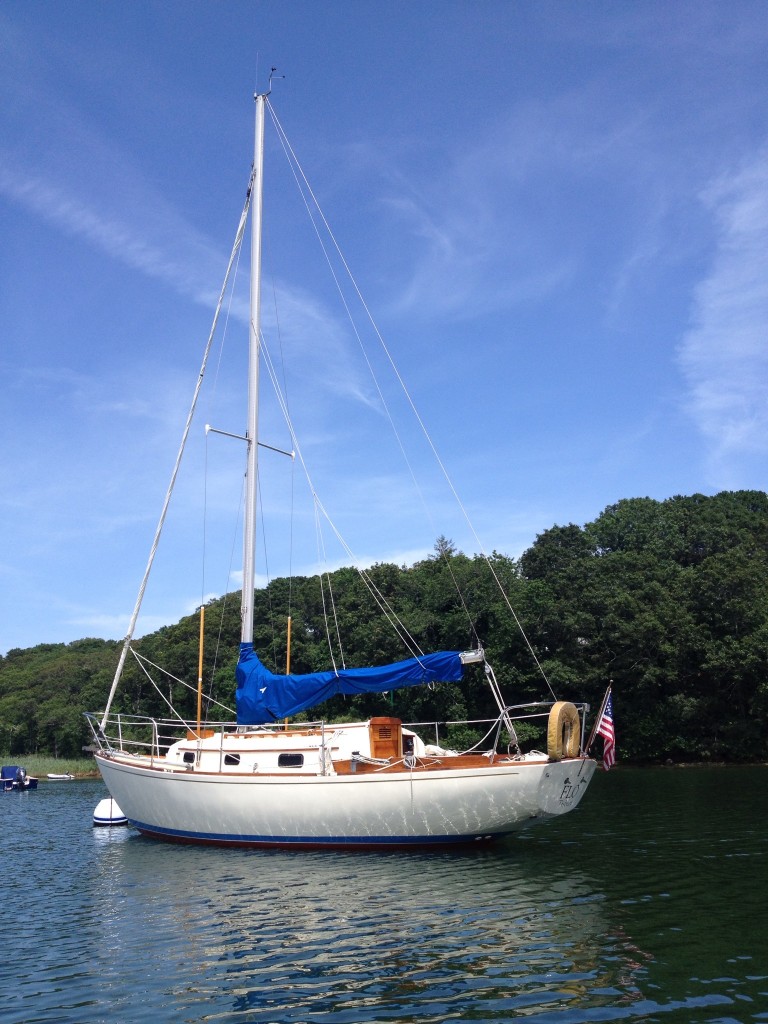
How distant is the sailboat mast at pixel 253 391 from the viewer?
2517 cm

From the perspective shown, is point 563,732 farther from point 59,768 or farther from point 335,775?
point 59,768

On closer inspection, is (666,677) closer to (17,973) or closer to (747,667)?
(747,667)

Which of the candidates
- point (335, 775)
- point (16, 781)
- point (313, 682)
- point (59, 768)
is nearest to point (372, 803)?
point (335, 775)

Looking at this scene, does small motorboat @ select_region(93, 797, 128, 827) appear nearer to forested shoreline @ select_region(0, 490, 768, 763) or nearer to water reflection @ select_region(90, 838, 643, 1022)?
water reflection @ select_region(90, 838, 643, 1022)

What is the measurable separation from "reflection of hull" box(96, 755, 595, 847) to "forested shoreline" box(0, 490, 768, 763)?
49.7 ft

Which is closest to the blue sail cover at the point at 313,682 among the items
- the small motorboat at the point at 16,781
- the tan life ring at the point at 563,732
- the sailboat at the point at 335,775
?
the sailboat at the point at 335,775

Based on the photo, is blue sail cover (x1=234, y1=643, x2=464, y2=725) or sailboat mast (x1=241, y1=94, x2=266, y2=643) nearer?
blue sail cover (x1=234, y1=643, x2=464, y2=725)

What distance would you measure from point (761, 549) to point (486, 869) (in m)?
46.4

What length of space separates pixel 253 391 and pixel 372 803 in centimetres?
1355

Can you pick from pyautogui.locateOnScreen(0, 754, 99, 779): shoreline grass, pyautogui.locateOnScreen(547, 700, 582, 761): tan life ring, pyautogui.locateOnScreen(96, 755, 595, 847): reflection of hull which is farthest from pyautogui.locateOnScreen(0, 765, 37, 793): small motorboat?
→ pyautogui.locateOnScreen(547, 700, 582, 761): tan life ring

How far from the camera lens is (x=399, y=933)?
12617mm

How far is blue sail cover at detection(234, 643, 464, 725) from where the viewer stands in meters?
22.2

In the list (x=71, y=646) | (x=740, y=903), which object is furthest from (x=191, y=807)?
(x=71, y=646)

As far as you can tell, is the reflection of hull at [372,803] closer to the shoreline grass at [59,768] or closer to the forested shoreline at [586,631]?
the forested shoreline at [586,631]
